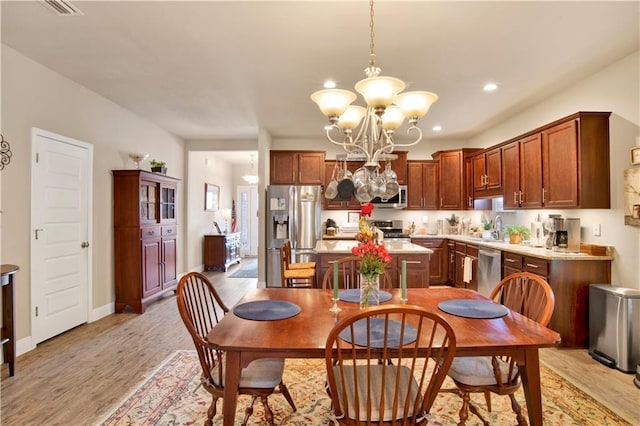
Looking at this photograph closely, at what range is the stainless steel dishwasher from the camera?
13.6 feet

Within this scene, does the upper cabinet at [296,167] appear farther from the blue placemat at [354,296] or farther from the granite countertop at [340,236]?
the blue placemat at [354,296]

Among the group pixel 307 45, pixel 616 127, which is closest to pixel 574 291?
pixel 616 127

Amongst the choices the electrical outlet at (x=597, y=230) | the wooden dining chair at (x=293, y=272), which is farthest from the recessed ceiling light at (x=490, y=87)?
the wooden dining chair at (x=293, y=272)

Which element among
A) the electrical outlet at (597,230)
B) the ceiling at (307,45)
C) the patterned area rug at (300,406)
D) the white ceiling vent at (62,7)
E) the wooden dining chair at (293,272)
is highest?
the white ceiling vent at (62,7)

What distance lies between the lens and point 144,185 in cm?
449

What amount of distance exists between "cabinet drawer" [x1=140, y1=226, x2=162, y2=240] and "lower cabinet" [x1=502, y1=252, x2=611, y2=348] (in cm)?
466

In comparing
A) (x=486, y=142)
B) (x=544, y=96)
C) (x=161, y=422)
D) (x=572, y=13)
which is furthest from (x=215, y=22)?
(x=486, y=142)

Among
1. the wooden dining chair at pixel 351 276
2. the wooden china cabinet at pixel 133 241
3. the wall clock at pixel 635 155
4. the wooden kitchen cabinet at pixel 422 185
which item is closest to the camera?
the wooden dining chair at pixel 351 276

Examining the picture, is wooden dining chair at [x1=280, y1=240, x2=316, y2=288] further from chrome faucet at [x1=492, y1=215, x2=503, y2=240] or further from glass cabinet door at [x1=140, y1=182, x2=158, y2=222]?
chrome faucet at [x1=492, y1=215, x2=503, y2=240]

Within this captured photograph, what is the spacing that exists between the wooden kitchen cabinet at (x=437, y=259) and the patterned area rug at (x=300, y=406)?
10.2 ft

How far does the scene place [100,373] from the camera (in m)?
2.68

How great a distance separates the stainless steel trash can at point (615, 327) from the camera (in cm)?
272

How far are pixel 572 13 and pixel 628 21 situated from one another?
52 centimetres

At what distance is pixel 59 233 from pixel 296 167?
361 centimetres
